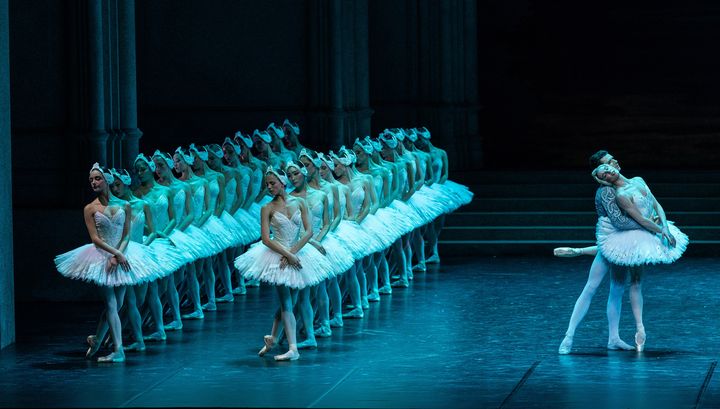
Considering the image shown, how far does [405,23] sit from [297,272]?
38.8 ft

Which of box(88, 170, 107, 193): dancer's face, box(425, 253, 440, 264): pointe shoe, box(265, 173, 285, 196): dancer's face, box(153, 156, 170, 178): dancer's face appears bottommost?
box(425, 253, 440, 264): pointe shoe

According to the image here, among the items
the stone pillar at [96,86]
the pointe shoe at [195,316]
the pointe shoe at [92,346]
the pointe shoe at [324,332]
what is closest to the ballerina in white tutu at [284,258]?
the pointe shoe at [324,332]

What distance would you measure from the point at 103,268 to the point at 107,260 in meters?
0.08

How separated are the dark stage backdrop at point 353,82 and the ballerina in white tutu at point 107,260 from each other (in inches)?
141

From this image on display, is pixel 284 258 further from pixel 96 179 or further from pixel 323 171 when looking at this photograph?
pixel 323 171

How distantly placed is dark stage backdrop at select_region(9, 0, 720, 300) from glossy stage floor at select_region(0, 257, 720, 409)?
1766 millimetres

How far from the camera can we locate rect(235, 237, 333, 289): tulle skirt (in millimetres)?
12773

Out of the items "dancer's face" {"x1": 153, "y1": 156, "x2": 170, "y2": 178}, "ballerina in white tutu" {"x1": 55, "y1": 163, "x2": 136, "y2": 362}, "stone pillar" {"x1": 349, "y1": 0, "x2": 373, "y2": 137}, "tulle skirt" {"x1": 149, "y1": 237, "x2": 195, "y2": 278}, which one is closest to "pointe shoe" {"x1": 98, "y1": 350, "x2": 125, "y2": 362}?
"ballerina in white tutu" {"x1": 55, "y1": 163, "x2": 136, "y2": 362}

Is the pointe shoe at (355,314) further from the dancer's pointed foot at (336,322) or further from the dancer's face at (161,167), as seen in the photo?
the dancer's face at (161,167)

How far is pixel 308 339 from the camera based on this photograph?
43.7 ft

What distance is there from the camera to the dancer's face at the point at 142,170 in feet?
46.7

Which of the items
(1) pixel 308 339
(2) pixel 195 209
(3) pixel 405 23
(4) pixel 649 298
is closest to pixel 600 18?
(3) pixel 405 23

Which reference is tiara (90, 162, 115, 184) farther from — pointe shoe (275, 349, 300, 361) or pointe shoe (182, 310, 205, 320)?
pointe shoe (182, 310, 205, 320)

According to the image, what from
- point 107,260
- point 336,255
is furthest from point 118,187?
point 336,255
